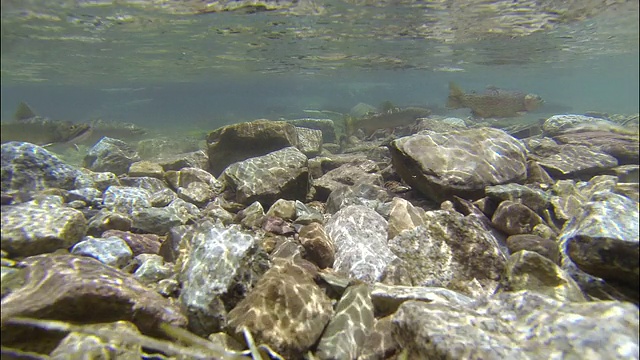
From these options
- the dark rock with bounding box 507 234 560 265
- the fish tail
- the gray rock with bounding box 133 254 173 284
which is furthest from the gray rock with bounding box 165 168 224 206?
the fish tail

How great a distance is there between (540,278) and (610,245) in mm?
625

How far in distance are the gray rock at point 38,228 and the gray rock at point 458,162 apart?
477 cm

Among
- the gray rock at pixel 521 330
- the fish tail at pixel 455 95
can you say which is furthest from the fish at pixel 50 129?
the fish tail at pixel 455 95

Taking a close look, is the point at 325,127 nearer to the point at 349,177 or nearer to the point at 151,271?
the point at 349,177

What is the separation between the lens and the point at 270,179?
256 inches

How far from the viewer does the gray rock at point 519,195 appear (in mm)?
4867

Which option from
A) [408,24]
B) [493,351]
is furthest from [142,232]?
[408,24]

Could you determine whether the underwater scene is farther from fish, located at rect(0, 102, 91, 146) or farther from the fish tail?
the fish tail

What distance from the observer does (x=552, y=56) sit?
28.8 meters

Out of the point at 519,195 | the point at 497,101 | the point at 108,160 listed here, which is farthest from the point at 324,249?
the point at 497,101

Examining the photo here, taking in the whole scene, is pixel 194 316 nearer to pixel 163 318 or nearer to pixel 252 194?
pixel 163 318

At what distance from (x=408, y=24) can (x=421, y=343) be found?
17902 mm

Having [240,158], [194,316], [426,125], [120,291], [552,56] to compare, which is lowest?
[552,56]

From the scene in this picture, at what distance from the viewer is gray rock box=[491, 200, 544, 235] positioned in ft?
14.8
